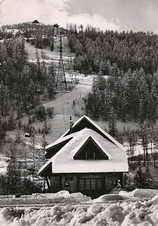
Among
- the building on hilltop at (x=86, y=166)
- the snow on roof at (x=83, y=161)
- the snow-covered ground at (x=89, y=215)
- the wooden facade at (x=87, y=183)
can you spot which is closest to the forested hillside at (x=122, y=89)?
the snow on roof at (x=83, y=161)

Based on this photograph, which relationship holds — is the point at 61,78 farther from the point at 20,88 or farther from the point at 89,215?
the point at 89,215

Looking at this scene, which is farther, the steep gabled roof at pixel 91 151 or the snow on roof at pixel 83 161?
the steep gabled roof at pixel 91 151

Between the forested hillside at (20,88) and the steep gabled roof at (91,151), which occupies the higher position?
the steep gabled roof at (91,151)

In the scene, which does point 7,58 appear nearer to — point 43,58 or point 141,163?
point 43,58

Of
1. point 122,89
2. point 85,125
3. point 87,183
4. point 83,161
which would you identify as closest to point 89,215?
point 83,161

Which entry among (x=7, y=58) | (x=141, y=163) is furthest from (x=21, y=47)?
(x=141, y=163)

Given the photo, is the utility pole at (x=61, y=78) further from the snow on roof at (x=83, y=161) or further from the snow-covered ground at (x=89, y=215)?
the snow-covered ground at (x=89, y=215)
